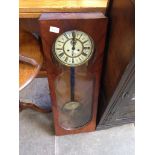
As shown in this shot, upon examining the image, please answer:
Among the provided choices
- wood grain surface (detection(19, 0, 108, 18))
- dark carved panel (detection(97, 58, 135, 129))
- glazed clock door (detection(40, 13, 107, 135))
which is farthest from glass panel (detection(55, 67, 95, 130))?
wood grain surface (detection(19, 0, 108, 18))

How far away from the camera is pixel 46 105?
146 cm

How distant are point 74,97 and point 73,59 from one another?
252mm

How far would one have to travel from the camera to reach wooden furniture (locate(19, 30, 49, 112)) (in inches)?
31.7

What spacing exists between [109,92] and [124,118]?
0.30m

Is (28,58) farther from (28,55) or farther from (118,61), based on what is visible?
(118,61)

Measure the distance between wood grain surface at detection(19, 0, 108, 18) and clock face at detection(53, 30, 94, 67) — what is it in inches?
6.2

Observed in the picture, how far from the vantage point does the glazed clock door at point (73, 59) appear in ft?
2.72

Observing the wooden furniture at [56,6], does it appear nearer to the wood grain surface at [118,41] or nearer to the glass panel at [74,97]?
the wood grain surface at [118,41]

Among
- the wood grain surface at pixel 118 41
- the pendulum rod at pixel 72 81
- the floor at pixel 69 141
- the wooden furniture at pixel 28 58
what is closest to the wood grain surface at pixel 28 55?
the wooden furniture at pixel 28 58

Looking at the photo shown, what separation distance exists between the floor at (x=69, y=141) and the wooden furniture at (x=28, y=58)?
55 cm

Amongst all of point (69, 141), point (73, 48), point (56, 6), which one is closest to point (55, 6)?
point (56, 6)

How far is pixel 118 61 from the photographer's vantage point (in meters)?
0.84
